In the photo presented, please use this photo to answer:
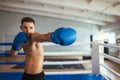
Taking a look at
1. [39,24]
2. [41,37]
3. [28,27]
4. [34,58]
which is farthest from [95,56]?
[39,24]

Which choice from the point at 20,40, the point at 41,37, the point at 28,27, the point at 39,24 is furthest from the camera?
the point at 39,24

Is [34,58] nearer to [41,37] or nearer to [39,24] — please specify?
[41,37]

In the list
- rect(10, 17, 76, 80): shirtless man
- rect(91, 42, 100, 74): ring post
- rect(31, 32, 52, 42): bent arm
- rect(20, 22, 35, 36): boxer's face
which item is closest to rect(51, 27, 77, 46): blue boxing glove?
rect(31, 32, 52, 42): bent arm

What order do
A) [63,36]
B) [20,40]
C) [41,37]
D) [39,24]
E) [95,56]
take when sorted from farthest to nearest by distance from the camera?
[39,24] < [95,56] < [20,40] < [41,37] < [63,36]

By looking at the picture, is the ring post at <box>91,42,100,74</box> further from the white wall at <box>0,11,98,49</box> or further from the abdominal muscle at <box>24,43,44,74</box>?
the white wall at <box>0,11,98,49</box>

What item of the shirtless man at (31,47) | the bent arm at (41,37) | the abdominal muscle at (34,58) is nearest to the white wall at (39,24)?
the shirtless man at (31,47)

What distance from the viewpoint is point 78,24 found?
1218 cm

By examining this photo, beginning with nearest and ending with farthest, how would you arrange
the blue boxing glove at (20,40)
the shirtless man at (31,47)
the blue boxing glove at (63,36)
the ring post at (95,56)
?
the blue boxing glove at (63,36)
the shirtless man at (31,47)
the blue boxing glove at (20,40)
the ring post at (95,56)

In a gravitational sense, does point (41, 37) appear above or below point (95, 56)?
above

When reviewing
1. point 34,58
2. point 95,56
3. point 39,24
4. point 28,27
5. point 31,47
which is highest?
point 39,24

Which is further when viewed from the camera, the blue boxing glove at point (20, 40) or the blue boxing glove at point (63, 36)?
the blue boxing glove at point (20, 40)

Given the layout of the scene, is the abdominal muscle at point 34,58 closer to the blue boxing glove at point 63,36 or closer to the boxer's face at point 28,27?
the boxer's face at point 28,27

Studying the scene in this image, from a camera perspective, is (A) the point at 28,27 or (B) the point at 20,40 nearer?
(A) the point at 28,27

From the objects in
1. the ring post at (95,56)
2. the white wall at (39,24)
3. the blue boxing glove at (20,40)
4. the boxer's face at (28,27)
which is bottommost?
the ring post at (95,56)
